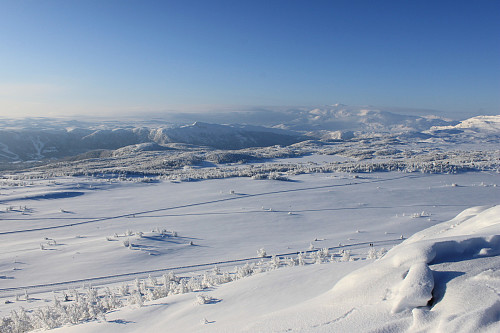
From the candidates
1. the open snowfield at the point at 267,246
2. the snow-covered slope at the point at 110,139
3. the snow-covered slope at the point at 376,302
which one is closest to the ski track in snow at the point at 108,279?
the open snowfield at the point at 267,246

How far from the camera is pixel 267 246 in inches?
540

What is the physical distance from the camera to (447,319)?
314cm

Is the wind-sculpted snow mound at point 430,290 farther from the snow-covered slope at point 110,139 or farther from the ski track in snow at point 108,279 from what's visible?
the snow-covered slope at point 110,139

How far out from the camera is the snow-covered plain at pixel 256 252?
150 inches

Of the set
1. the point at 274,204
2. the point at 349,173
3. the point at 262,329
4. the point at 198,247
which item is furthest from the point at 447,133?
the point at 262,329

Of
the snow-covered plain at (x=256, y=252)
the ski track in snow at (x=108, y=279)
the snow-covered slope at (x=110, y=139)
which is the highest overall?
Answer: the snow-covered slope at (x=110, y=139)

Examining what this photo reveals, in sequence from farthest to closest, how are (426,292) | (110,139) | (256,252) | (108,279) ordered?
(110,139), (256,252), (108,279), (426,292)

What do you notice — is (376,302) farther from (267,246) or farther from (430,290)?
(267,246)

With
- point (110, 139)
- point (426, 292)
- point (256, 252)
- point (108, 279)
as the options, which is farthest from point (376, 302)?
point (110, 139)

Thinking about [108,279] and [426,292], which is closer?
[426,292]

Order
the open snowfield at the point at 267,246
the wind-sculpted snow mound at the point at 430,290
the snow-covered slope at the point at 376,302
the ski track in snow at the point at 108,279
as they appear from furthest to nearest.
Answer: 1. the ski track in snow at the point at 108,279
2. the open snowfield at the point at 267,246
3. the snow-covered slope at the point at 376,302
4. the wind-sculpted snow mound at the point at 430,290

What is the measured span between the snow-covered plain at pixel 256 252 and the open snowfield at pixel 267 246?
3 cm

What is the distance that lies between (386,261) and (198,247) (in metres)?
10.4

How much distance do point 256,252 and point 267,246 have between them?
3.21ft
